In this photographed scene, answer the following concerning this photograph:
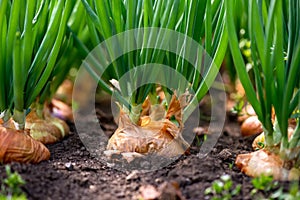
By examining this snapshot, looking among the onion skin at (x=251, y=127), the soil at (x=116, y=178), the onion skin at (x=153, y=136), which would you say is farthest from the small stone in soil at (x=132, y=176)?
the onion skin at (x=251, y=127)

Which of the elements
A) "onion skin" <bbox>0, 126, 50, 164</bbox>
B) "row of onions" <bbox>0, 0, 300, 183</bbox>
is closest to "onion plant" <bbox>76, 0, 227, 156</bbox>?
"row of onions" <bbox>0, 0, 300, 183</bbox>

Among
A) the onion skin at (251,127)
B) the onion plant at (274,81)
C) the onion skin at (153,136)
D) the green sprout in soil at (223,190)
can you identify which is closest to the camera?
the green sprout in soil at (223,190)

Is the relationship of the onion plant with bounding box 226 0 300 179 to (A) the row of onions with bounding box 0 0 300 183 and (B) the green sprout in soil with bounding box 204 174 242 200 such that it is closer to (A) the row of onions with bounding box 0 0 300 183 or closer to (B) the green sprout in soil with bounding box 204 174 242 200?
(A) the row of onions with bounding box 0 0 300 183

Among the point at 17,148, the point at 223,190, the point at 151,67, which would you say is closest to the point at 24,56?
the point at 17,148

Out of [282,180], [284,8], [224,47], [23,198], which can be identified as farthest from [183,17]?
[23,198]

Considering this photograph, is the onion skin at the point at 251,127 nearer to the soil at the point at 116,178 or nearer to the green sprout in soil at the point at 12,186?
the soil at the point at 116,178

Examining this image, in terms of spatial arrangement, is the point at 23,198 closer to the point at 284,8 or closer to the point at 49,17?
the point at 49,17
